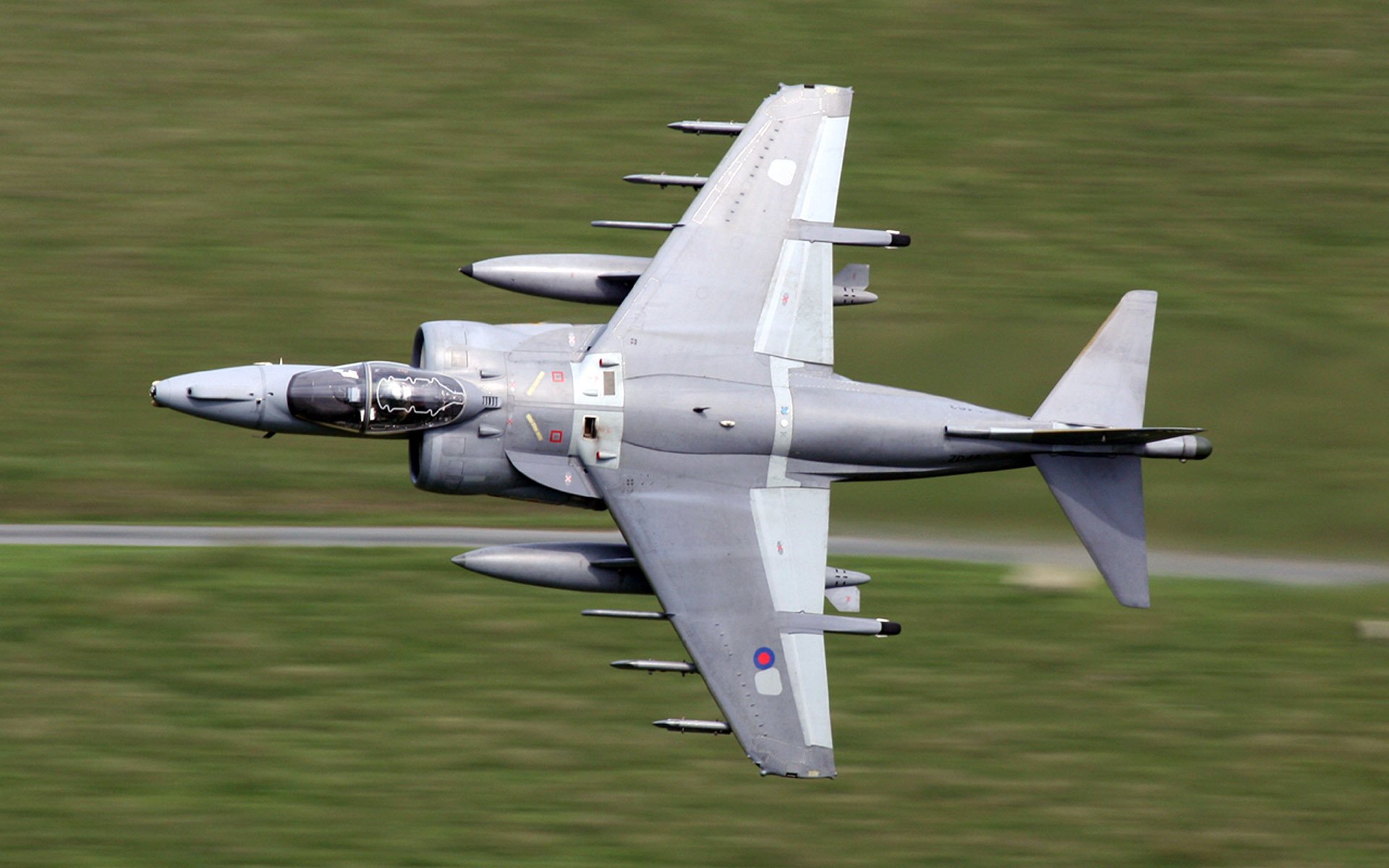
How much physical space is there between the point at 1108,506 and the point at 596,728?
8732mm

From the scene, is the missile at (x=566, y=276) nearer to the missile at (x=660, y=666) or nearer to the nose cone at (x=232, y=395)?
the nose cone at (x=232, y=395)

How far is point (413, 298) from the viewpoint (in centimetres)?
2997

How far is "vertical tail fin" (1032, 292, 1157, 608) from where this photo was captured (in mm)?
23766

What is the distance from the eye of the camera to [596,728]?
82.6 feet

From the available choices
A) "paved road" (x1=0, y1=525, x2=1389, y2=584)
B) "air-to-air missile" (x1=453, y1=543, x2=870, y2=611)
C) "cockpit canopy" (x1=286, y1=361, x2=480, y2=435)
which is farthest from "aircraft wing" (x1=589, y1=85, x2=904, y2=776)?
"paved road" (x1=0, y1=525, x2=1389, y2=584)

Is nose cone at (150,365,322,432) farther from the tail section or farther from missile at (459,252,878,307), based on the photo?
the tail section

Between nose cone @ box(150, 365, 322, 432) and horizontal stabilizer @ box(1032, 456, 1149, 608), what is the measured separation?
451 inches

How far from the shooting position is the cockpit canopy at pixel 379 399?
74.0 feet

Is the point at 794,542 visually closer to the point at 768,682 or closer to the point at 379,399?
the point at 768,682

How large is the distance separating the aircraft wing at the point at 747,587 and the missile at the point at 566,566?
0.33 meters

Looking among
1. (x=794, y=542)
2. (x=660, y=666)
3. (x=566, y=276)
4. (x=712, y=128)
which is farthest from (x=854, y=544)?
(x=712, y=128)

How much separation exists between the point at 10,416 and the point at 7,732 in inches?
265

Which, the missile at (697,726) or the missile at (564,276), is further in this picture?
the missile at (564,276)

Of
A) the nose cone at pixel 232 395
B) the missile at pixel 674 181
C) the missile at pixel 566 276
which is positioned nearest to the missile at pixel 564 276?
the missile at pixel 566 276
